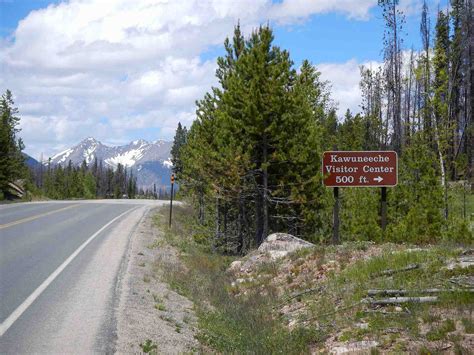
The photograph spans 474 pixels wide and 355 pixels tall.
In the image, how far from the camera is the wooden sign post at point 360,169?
15641mm

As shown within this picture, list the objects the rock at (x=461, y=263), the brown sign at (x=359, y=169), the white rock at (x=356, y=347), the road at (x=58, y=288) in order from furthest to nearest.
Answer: the brown sign at (x=359, y=169), the rock at (x=461, y=263), the road at (x=58, y=288), the white rock at (x=356, y=347)

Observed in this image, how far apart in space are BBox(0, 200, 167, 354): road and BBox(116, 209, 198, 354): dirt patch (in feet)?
0.77

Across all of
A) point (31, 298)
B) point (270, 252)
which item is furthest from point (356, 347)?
point (270, 252)

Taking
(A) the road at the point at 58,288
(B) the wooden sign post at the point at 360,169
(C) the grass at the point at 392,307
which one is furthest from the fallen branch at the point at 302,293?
(B) the wooden sign post at the point at 360,169

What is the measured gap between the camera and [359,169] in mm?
15789

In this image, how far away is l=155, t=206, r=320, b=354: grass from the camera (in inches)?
317

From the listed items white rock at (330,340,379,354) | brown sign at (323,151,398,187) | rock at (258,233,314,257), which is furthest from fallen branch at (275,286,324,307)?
brown sign at (323,151,398,187)

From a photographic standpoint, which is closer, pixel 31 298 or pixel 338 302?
pixel 31 298

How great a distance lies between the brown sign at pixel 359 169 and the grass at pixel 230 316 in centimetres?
398

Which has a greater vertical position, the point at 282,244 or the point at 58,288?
the point at 282,244

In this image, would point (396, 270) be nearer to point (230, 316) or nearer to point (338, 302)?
A: point (338, 302)

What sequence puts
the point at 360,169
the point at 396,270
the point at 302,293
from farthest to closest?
1. the point at 360,169
2. the point at 302,293
3. the point at 396,270

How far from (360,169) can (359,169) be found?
3cm

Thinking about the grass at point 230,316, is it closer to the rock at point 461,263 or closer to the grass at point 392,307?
the grass at point 392,307
